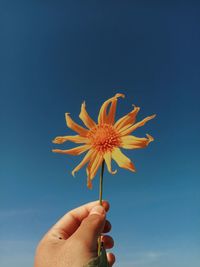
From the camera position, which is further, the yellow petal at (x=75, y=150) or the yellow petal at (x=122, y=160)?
the yellow petal at (x=75, y=150)

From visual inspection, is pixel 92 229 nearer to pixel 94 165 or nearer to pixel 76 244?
pixel 76 244

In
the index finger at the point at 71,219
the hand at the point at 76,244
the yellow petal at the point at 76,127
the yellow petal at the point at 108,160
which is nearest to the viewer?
the hand at the point at 76,244

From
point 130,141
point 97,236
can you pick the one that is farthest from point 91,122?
point 97,236

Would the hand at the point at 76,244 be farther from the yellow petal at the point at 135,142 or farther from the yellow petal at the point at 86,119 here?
the yellow petal at the point at 86,119

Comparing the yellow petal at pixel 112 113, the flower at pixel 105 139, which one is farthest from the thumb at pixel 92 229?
the yellow petal at pixel 112 113

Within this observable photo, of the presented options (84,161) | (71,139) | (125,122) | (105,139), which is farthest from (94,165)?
(125,122)

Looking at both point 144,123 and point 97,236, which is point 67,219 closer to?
point 97,236
